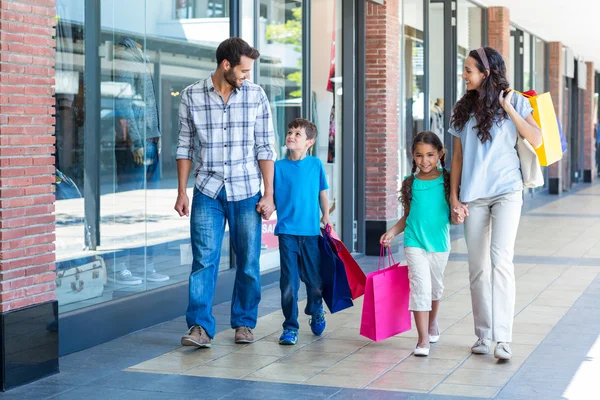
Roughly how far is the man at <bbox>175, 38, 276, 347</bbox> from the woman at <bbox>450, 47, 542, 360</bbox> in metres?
1.25

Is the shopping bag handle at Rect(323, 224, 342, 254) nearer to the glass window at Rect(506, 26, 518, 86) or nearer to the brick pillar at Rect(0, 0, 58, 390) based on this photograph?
the brick pillar at Rect(0, 0, 58, 390)

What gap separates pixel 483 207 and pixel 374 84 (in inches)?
215

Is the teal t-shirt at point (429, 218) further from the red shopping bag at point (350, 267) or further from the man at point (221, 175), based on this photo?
the man at point (221, 175)

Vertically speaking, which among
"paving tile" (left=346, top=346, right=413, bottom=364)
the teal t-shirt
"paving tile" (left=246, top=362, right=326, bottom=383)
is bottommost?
"paving tile" (left=346, top=346, right=413, bottom=364)

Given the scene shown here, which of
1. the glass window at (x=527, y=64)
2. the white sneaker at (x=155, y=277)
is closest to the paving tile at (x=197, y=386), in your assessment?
the white sneaker at (x=155, y=277)

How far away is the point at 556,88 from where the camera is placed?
23672 millimetres

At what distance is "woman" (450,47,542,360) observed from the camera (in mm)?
5547

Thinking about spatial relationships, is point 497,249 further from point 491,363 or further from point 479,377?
point 479,377

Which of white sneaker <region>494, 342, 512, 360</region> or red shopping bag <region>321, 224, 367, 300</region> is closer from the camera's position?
white sneaker <region>494, 342, 512, 360</region>

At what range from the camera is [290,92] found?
941 cm

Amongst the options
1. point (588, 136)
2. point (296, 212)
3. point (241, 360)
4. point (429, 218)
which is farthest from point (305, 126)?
point (588, 136)

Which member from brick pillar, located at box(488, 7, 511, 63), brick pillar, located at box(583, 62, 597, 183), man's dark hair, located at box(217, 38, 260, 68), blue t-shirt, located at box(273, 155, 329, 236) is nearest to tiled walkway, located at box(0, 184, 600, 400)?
blue t-shirt, located at box(273, 155, 329, 236)

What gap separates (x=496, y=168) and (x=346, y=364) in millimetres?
1409

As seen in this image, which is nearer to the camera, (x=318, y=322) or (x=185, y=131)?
(x=185, y=131)
